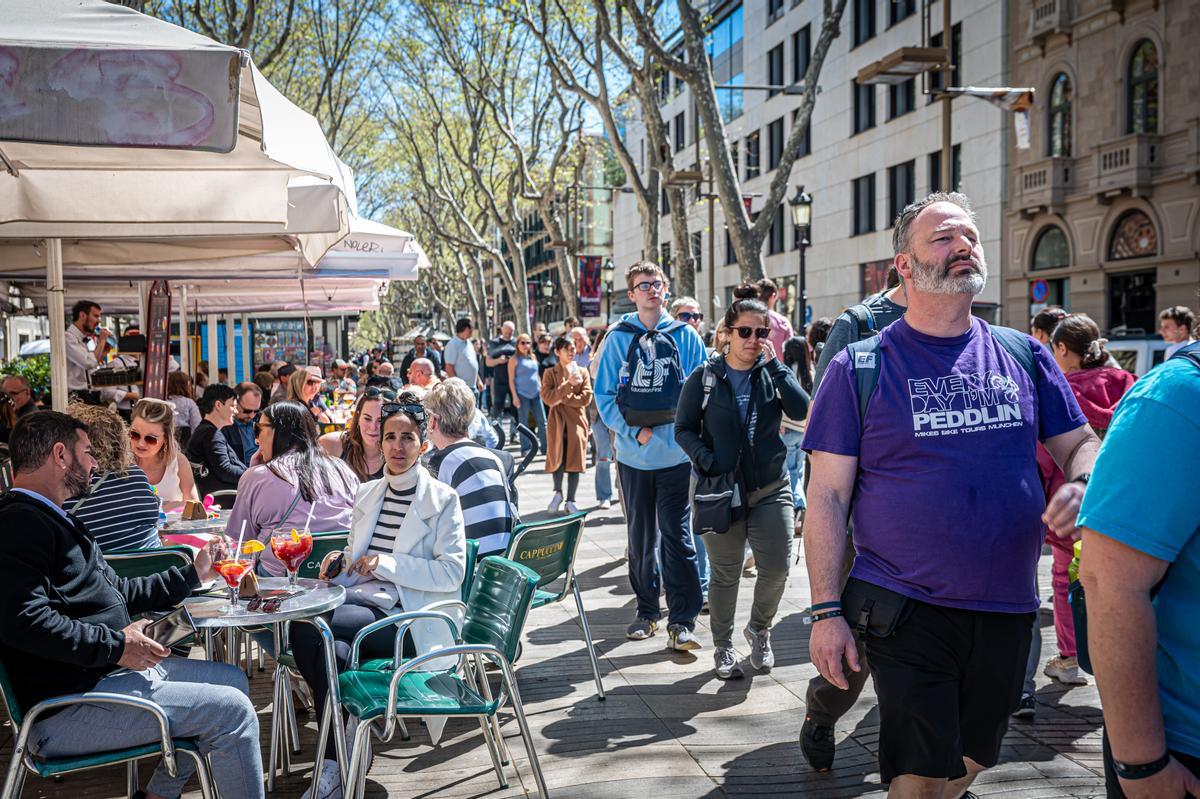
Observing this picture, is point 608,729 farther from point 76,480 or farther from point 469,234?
point 469,234

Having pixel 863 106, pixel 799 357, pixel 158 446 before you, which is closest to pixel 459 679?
pixel 158 446

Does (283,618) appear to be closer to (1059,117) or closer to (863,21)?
(1059,117)

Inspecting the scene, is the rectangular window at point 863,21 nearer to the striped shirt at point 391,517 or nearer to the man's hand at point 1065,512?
the striped shirt at point 391,517

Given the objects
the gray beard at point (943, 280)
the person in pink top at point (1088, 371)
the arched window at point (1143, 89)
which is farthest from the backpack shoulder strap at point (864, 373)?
the arched window at point (1143, 89)

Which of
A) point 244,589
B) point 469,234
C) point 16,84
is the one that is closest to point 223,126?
point 16,84

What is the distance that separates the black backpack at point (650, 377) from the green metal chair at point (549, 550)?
1249 mm

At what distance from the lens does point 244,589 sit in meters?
4.14

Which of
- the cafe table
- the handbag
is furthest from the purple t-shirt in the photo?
the handbag

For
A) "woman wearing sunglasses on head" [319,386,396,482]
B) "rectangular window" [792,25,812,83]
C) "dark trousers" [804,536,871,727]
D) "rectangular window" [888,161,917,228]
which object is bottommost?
"dark trousers" [804,536,871,727]

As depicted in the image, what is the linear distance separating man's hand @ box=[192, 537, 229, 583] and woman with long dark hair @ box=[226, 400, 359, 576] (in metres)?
1.09

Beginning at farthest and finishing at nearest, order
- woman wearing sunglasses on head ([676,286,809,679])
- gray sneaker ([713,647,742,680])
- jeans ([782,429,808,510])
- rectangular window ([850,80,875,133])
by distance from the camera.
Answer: rectangular window ([850,80,875,133]) < jeans ([782,429,808,510]) < gray sneaker ([713,647,742,680]) < woman wearing sunglasses on head ([676,286,809,679])

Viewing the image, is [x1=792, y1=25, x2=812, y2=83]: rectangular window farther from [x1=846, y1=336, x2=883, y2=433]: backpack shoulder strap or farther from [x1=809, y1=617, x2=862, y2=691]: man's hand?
[x1=809, y1=617, x2=862, y2=691]: man's hand

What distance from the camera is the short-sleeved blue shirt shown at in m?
1.81

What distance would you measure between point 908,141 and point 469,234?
13757 mm
